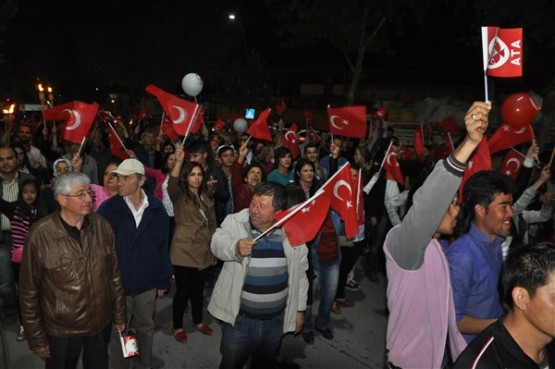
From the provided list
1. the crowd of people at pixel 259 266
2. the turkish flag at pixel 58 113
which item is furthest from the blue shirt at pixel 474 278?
the turkish flag at pixel 58 113

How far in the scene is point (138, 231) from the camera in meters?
4.17

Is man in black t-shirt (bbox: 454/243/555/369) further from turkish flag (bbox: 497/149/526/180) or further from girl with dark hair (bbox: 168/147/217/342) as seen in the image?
turkish flag (bbox: 497/149/526/180)

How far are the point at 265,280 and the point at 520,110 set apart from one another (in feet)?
12.8

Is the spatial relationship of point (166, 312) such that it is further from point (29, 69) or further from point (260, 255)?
point (29, 69)

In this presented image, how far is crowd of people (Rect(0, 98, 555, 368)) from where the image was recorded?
7.13 ft

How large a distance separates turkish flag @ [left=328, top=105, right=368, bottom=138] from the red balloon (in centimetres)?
247

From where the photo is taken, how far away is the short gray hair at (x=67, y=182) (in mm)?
3449

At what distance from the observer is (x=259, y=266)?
363cm

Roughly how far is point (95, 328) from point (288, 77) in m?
43.4

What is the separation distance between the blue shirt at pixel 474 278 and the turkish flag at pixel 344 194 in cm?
129

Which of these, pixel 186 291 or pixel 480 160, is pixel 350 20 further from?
pixel 186 291

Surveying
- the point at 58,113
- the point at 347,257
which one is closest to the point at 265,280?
the point at 347,257

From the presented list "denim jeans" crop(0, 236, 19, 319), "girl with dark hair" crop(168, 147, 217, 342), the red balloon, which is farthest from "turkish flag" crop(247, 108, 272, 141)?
"denim jeans" crop(0, 236, 19, 319)

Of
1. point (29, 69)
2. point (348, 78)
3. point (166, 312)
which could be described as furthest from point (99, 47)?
point (166, 312)
